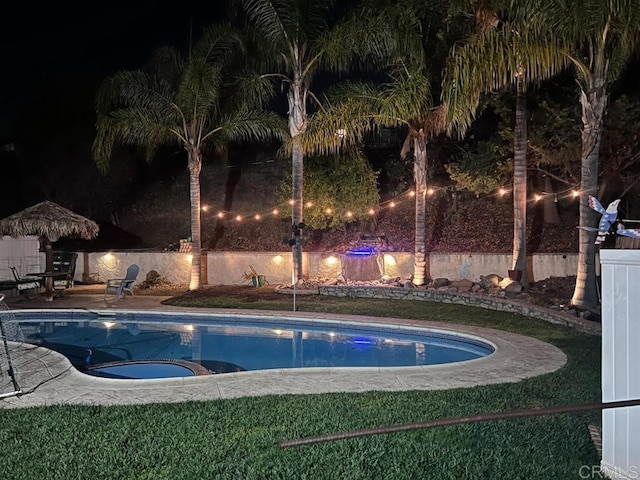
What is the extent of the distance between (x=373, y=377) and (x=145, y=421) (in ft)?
9.64

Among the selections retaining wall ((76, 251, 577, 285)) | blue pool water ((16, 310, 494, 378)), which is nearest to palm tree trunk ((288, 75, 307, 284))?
retaining wall ((76, 251, 577, 285))

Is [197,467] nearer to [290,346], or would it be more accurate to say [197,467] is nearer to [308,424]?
[308,424]

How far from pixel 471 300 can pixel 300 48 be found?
8.00 metres

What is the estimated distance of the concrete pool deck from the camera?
6.15 meters

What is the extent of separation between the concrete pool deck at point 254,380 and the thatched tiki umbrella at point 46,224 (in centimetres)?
757

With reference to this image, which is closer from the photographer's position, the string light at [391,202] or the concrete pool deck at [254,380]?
the concrete pool deck at [254,380]

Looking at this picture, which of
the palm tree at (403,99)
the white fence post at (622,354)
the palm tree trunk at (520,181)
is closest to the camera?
the white fence post at (622,354)

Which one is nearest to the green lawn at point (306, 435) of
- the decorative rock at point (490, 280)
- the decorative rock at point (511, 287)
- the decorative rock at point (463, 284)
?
the decorative rock at point (511, 287)

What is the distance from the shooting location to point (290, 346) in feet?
34.7

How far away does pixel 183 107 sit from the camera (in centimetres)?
1548

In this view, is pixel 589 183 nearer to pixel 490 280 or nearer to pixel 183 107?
pixel 490 280

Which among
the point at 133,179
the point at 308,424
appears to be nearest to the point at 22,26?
the point at 133,179

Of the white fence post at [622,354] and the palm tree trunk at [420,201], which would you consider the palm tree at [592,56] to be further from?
the white fence post at [622,354]

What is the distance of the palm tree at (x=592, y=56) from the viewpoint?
29.4ft
